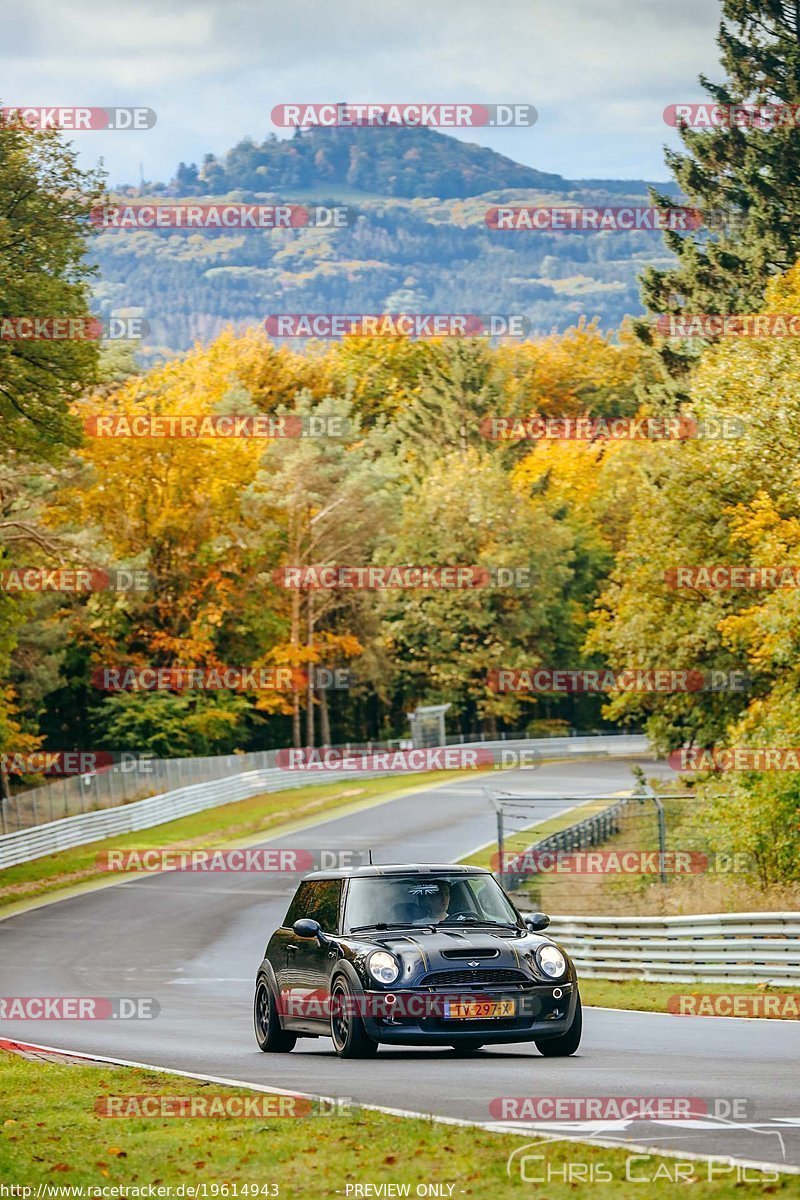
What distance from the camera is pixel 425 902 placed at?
14812 mm

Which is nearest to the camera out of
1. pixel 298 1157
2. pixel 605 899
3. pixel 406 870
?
pixel 298 1157

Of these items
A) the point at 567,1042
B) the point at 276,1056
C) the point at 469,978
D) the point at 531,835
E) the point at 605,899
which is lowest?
the point at 531,835

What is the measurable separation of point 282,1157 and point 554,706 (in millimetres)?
91263

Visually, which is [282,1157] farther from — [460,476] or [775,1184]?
[460,476]

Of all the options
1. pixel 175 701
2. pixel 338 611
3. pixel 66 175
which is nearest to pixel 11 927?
pixel 66 175

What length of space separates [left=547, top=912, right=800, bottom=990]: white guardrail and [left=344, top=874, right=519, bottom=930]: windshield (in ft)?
22.7

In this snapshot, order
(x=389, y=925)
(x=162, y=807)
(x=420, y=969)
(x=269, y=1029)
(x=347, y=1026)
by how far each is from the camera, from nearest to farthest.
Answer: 1. (x=420, y=969)
2. (x=347, y=1026)
3. (x=389, y=925)
4. (x=269, y=1029)
5. (x=162, y=807)

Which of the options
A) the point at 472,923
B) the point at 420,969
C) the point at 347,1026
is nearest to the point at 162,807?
the point at 472,923

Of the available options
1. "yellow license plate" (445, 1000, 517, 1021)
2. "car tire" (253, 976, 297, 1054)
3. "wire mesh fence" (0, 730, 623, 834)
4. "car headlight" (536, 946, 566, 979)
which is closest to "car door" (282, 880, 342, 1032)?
"car tire" (253, 976, 297, 1054)

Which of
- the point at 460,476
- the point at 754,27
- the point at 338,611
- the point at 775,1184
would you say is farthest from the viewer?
the point at 460,476

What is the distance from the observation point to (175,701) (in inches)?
2689

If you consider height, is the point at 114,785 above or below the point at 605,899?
below

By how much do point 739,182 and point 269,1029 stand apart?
44570 millimetres

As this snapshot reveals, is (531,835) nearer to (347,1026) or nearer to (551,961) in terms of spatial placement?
(347,1026)
